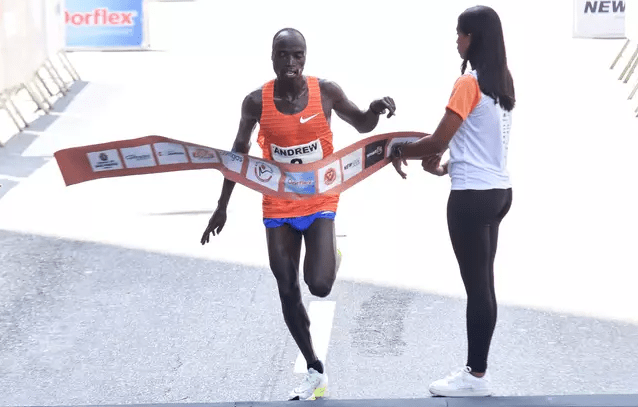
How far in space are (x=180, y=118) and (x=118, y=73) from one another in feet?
Result: 14.1

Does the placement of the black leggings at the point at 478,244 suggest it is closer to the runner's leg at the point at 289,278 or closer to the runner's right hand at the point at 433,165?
the runner's right hand at the point at 433,165

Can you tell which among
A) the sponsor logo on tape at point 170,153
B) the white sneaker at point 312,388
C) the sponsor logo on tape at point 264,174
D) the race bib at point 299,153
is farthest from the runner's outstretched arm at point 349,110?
the white sneaker at point 312,388

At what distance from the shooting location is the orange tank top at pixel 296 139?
7.38 m

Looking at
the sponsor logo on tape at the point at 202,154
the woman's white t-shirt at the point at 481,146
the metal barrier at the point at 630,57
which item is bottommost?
the metal barrier at the point at 630,57

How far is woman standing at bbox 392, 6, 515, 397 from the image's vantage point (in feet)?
22.1

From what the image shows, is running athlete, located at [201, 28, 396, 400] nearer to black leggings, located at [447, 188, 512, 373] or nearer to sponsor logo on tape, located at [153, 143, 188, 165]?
sponsor logo on tape, located at [153, 143, 188, 165]

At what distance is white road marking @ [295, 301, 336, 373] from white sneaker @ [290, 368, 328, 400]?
1023mm

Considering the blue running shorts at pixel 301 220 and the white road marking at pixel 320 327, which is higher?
the blue running shorts at pixel 301 220

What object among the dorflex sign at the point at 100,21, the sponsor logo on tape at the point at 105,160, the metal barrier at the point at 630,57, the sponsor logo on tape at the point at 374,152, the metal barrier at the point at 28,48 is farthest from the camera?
the dorflex sign at the point at 100,21

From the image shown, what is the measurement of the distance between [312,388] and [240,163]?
1.36 metres

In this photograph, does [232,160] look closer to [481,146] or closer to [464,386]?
[481,146]

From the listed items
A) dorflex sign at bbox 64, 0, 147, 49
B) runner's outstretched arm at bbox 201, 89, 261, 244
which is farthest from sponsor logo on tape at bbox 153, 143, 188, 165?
dorflex sign at bbox 64, 0, 147, 49

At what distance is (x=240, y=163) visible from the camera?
7.65 m

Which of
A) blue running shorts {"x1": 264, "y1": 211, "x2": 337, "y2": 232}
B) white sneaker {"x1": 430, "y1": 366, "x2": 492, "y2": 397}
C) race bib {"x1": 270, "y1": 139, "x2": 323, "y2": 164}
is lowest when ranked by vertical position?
white sneaker {"x1": 430, "y1": 366, "x2": 492, "y2": 397}
